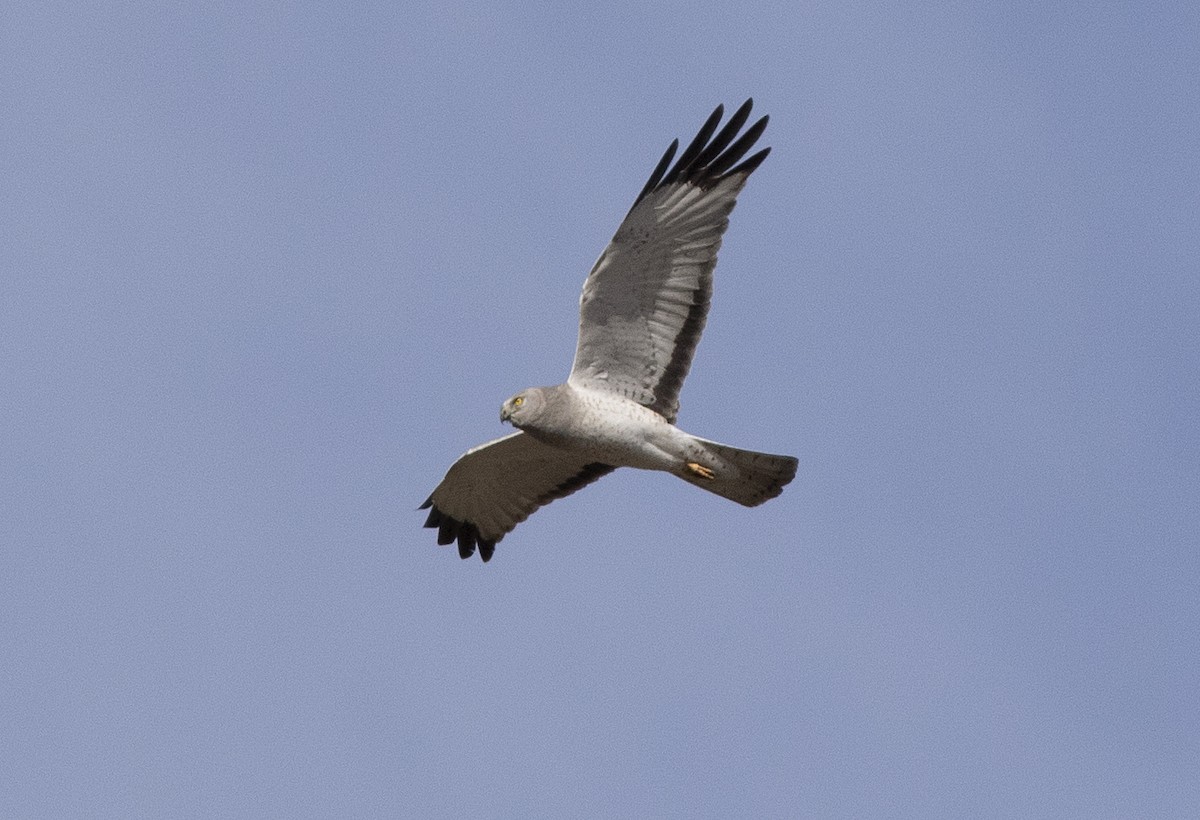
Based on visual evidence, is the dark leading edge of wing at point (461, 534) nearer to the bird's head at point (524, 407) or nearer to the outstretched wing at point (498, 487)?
the outstretched wing at point (498, 487)

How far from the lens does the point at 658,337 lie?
45.8 ft

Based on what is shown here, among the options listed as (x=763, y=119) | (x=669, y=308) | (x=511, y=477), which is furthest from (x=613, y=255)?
(x=511, y=477)

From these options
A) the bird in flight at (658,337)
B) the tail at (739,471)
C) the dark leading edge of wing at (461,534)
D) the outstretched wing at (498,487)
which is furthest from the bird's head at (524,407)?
the dark leading edge of wing at (461,534)

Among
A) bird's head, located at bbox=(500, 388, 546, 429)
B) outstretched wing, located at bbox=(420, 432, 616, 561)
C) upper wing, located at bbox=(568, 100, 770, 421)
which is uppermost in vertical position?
upper wing, located at bbox=(568, 100, 770, 421)

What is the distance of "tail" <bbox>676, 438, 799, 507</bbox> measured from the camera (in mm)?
13781

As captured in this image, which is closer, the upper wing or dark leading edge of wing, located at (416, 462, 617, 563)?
the upper wing

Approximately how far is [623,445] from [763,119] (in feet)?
8.73

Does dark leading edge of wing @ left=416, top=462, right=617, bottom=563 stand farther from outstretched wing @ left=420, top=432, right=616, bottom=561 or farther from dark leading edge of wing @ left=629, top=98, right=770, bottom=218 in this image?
dark leading edge of wing @ left=629, top=98, right=770, bottom=218

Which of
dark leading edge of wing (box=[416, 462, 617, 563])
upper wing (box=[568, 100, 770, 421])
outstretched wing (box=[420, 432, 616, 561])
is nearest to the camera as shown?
upper wing (box=[568, 100, 770, 421])

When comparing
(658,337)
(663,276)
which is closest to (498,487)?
(658,337)

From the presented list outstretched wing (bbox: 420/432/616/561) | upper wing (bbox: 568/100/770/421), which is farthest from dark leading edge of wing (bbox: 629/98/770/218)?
outstretched wing (bbox: 420/432/616/561)

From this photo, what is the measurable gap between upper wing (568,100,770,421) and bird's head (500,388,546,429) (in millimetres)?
370

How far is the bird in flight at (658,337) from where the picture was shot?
45.0 feet

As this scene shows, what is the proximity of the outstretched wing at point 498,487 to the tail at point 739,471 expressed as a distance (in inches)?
57.5
